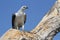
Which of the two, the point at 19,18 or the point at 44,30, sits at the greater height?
the point at 44,30

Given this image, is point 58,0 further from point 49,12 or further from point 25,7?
point 25,7

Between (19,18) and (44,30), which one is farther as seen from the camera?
(19,18)

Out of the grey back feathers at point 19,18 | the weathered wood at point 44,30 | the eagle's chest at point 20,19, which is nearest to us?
the weathered wood at point 44,30

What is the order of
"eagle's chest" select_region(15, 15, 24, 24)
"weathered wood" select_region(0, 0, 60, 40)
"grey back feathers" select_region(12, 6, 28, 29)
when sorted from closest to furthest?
"weathered wood" select_region(0, 0, 60, 40)
"grey back feathers" select_region(12, 6, 28, 29)
"eagle's chest" select_region(15, 15, 24, 24)

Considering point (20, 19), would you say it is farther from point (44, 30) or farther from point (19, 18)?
point (44, 30)

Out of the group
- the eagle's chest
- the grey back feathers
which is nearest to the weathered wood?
the grey back feathers

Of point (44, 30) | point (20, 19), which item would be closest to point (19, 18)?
point (20, 19)

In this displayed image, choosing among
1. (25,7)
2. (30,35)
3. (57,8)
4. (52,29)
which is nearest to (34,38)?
(30,35)

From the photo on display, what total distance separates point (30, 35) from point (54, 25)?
36.9 inches

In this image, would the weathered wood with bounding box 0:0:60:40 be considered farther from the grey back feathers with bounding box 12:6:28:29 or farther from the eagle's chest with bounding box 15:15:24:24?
the eagle's chest with bounding box 15:15:24:24

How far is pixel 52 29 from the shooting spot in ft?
29.6

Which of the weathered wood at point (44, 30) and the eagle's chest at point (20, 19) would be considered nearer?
the weathered wood at point (44, 30)

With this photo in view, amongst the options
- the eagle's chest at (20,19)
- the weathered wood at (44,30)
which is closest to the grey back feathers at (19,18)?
the eagle's chest at (20,19)

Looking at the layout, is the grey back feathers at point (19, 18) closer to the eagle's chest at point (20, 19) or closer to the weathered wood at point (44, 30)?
the eagle's chest at point (20, 19)
